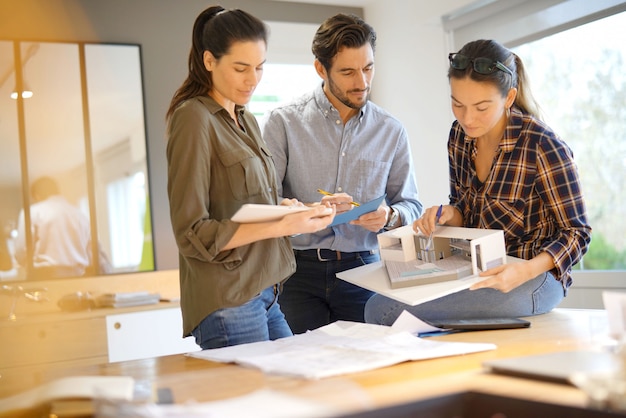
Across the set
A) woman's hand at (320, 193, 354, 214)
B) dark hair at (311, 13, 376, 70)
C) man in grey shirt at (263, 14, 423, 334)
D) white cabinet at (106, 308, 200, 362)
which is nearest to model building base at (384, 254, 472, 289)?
woman's hand at (320, 193, 354, 214)

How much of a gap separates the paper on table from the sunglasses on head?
32.1 inches

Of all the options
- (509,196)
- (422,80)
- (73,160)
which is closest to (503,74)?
(509,196)

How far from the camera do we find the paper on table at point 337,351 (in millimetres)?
1312

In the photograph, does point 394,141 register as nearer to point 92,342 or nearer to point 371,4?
point 92,342

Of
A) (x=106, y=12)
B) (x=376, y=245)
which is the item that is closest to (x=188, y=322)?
(x=376, y=245)

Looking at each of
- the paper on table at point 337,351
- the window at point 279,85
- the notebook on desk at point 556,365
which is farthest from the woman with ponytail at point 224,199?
the window at point 279,85

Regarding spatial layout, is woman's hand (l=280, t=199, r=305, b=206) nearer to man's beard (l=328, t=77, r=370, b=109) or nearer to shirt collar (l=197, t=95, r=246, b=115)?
shirt collar (l=197, t=95, r=246, b=115)

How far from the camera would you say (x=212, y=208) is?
1.87 m

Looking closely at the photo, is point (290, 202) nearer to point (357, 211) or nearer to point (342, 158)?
A: point (357, 211)

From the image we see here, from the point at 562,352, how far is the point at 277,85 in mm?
3853

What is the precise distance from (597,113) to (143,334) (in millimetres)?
2595

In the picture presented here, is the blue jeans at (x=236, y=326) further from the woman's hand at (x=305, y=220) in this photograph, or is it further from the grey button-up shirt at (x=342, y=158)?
the grey button-up shirt at (x=342, y=158)

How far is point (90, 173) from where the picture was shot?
4.21 meters

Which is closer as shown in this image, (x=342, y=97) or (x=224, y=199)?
(x=224, y=199)
